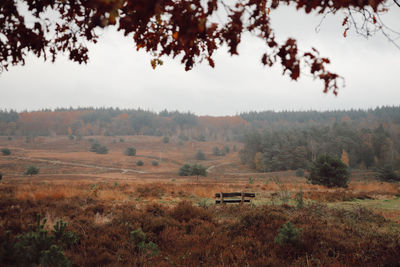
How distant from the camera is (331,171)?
2314 centimetres

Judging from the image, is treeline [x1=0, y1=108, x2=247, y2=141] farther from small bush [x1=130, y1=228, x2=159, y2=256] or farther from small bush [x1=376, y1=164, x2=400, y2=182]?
small bush [x1=130, y1=228, x2=159, y2=256]

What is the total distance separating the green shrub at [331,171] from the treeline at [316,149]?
47.9 m

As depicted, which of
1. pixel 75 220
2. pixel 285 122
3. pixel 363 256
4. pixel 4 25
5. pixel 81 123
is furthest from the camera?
pixel 285 122

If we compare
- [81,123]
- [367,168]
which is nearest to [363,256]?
[367,168]

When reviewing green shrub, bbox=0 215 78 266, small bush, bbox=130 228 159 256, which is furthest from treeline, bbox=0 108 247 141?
green shrub, bbox=0 215 78 266

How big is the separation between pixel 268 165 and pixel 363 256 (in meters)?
70.1

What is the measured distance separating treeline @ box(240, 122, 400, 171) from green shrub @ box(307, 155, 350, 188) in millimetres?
47897

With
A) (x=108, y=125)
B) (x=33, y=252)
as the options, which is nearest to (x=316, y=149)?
(x=33, y=252)

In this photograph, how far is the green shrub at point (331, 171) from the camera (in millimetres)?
23047

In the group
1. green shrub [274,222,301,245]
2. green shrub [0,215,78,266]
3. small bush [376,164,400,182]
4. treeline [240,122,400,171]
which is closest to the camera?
green shrub [0,215,78,266]

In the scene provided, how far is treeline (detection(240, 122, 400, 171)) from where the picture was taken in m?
71.7

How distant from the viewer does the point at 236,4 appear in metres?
2.57

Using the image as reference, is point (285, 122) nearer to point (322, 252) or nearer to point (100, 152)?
point (100, 152)

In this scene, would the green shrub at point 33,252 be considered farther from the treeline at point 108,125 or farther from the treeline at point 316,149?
the treeline at point 108,125
